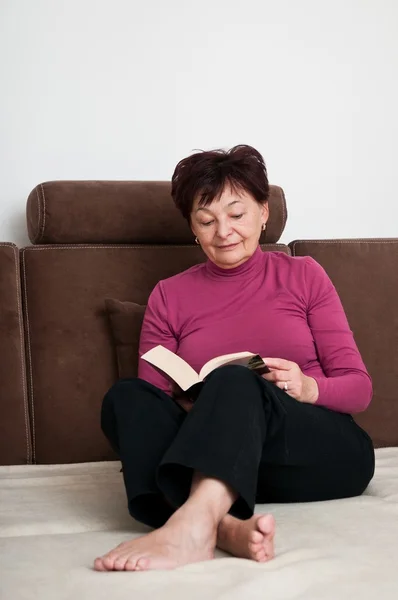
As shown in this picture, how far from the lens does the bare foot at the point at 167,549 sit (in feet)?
4.49

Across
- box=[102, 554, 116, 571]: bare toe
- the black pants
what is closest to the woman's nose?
the black pants

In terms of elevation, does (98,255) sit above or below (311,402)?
above

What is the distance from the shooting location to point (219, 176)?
6.99 feet

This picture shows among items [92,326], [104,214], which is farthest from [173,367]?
[104,214]

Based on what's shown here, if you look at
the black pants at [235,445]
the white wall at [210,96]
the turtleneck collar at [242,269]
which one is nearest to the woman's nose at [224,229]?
the turtleneck collar at [242,269]

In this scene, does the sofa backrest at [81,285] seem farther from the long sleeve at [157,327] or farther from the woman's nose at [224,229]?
the woman's nose at [224,229]

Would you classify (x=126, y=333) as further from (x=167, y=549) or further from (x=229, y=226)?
(x=167, y=549)

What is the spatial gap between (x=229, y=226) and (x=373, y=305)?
26.0 inches

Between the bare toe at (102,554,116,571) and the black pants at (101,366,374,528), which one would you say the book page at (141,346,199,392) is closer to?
the black pants at (101,366,374,528)

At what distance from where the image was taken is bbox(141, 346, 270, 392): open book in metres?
1.71

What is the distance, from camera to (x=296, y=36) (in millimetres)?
2977

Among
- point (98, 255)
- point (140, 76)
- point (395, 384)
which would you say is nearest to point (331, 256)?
point (395, 384)

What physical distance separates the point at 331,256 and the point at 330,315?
1.77 ft

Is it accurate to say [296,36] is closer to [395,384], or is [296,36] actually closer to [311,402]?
[395,384]
